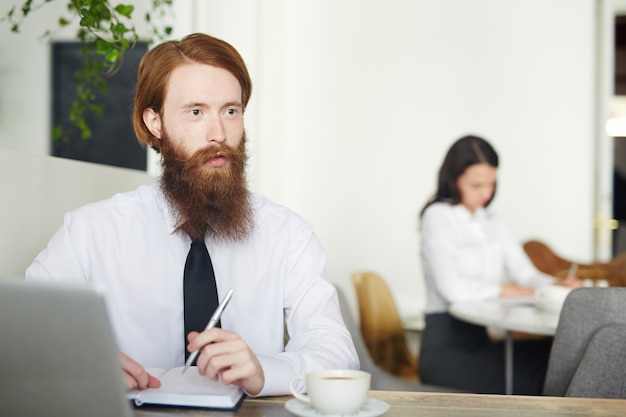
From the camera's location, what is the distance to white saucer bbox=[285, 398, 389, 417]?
94 cm

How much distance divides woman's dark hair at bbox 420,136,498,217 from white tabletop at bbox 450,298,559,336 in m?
0.54

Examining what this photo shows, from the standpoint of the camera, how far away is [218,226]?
4.91 feet

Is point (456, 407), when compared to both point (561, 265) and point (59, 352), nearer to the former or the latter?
point (59, 352)

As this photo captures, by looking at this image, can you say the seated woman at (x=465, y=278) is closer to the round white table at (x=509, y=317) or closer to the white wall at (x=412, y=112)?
the round white table at (x=509, y=317)

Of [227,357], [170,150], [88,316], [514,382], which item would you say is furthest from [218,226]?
[514,382]

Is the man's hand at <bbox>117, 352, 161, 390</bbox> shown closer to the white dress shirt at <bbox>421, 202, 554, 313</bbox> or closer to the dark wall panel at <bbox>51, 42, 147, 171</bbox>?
the dark wall panel at <bbox>51, 42, 147, 171</bbox>

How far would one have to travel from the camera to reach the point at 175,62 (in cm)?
148

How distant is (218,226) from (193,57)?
36cm

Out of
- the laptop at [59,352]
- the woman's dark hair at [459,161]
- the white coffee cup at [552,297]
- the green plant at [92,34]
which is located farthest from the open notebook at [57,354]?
the woman's dark hair at [459,161]

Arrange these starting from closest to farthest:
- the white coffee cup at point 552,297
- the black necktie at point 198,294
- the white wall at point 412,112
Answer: the black necktie at point 198,294 → the white coffee cup at point 552,297 → the white wall at point 412,112

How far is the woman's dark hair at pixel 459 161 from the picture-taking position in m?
3.22

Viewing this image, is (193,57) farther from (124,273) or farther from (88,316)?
(88,316)

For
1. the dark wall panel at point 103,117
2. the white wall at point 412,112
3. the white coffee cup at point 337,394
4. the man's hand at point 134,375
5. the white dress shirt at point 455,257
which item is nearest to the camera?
the white coffee cup at point 337,394

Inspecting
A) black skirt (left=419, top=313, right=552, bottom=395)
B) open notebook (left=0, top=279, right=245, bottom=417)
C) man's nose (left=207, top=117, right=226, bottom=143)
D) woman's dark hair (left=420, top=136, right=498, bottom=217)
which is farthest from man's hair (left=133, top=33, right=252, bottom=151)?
woman's dark hair (left=420, top=136, right=498, bottom=217)
